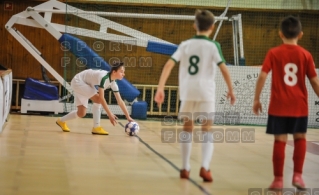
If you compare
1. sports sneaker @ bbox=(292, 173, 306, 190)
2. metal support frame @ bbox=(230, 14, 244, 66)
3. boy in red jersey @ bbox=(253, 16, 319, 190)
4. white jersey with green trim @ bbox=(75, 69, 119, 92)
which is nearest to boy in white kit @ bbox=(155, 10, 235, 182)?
boy in red jersey @ bbox=(253, 16, 319, 190)

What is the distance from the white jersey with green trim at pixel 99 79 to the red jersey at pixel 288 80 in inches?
160

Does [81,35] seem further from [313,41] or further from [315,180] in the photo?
[315,180]

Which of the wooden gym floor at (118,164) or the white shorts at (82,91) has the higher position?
the white shorts at (82,91)

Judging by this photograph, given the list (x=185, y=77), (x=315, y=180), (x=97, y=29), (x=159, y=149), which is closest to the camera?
(x=185, y=77)

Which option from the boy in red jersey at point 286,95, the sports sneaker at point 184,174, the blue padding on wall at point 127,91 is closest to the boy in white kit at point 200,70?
the sports sneaker at point 184,174

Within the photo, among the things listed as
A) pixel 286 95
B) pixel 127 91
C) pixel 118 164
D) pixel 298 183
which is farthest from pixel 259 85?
pixel 127 91

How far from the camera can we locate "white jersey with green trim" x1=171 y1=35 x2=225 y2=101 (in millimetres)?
5922

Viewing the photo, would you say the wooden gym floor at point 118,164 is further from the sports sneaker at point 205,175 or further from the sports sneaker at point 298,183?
the sports sneaker at point 298,183

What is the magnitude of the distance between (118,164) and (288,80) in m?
2.28

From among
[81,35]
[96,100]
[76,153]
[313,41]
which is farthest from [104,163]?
[313,41]

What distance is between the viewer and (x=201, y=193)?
17.8ft

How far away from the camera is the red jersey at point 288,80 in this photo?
5609mm

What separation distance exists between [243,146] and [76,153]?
2.86 metres

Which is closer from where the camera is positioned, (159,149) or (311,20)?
(159,149)
